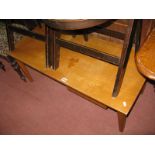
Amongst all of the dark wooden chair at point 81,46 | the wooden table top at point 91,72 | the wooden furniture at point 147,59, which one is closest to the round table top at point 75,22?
the dark wooden chair at point 81,46

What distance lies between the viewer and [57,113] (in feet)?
5.66

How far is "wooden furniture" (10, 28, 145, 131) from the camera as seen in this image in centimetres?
130

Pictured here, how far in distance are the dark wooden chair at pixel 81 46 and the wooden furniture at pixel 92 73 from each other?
0.23 feet

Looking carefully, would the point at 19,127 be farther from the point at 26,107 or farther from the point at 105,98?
the point at 105,98

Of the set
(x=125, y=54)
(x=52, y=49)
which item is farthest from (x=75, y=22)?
(x=52, y=49)

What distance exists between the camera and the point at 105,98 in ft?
4.28

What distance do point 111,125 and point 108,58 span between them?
63 centimetres

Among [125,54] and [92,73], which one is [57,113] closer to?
[92,73]

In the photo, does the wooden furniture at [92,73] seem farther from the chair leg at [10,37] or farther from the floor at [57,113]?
the floor at [57,113]

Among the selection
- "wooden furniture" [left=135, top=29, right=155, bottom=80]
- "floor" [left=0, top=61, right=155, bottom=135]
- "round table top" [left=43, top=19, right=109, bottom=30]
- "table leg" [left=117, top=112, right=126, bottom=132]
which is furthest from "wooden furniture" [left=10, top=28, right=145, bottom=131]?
"round table top" [left=43, top=19, right=109, bottom=30]

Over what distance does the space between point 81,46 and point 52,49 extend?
0.27 meters

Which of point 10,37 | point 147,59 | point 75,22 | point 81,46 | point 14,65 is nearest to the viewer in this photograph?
point 75,22

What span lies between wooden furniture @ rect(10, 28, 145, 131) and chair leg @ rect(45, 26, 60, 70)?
0.05 metres

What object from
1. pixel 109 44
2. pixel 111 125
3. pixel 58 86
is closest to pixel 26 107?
pixel 58 86
